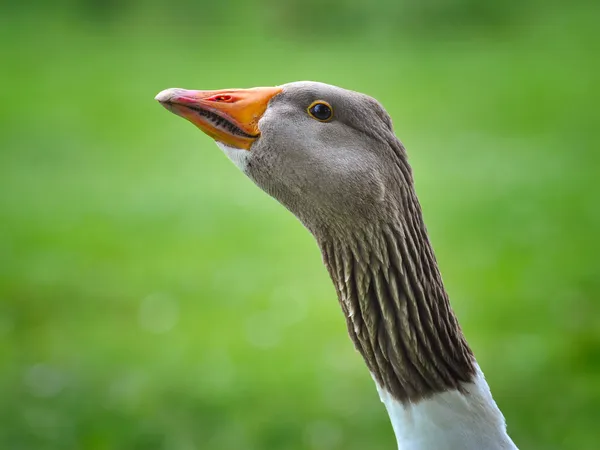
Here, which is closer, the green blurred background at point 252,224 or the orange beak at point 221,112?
the orange beak at point 221,112

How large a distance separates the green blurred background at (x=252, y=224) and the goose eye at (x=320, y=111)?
2.05 metres

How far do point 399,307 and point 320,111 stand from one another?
1.97 feet

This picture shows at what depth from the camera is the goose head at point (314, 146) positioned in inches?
92.3

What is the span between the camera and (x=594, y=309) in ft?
18.1

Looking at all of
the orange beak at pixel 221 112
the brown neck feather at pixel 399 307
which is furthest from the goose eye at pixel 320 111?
the brown neck feather at pixel 399 307

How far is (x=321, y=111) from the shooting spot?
2.40 meters

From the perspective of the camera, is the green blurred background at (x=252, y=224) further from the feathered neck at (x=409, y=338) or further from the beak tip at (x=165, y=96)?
the beak tip at (x=165, y=96)

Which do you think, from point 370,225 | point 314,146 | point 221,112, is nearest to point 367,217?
point 370,225

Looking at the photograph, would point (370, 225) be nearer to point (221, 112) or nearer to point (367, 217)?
point (367, 217)

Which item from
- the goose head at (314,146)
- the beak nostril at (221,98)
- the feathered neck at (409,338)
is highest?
the beak nostril at (221,98)

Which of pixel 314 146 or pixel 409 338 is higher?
pixel 314 146

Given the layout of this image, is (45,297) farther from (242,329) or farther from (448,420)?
(448,420)

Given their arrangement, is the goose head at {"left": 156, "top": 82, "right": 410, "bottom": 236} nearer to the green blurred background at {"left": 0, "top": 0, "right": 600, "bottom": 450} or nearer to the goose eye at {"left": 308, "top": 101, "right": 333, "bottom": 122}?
the goose eye at {"left": 308, "top": 101, "right": 333, "bottom": 122}

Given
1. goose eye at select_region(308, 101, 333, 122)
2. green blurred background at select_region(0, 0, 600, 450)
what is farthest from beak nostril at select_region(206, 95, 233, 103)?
green blurred background at select_region(0, 0, 600, 450)
